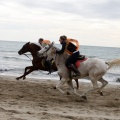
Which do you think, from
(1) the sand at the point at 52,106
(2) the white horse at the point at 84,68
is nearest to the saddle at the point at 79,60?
(2) the white horse at the point at 84,68

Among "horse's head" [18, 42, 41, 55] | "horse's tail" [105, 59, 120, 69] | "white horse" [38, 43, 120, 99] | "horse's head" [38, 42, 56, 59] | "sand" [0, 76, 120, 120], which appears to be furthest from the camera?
"horse's head" [18, 42, 41, 55]

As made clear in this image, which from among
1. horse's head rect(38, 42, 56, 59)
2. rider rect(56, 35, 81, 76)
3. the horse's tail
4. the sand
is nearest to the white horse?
horse's head rect(38, 42, 56, 59)

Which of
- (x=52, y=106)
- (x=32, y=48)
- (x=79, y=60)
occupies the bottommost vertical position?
(x=52, y=106)

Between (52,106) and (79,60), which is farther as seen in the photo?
(79,60)

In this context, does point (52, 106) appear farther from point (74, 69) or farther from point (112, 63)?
point (112, 63)

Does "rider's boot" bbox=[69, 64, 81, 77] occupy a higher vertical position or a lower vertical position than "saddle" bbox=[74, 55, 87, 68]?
lower

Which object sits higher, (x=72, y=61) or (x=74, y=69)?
(x=72, y=61)

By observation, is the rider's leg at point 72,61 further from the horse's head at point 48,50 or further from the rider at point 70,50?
the horse's head at point 48,50

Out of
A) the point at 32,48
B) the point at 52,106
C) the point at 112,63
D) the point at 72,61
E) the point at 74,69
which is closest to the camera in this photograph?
the point at 52,106

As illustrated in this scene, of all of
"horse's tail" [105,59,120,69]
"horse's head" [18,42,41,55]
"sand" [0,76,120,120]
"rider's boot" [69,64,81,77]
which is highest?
"horse's head" [18,42,41,55]

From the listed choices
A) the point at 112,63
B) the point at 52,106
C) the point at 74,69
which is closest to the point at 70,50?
the point at 74,69

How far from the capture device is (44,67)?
14453 millimetres

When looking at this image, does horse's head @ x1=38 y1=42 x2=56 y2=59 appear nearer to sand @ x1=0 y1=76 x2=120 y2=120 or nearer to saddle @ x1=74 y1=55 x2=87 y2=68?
saddle @ x1=74 y1=55 x2=87 y2=68

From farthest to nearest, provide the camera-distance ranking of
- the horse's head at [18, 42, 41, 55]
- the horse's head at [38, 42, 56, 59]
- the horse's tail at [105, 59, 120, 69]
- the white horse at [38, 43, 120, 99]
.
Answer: the horse's head at [18, 42, 41, 55], the horse's tail at [105, 59, 120, 69], the horse's head at [38, 42, 56, 59], the white horse at [38, 43, 120, 99]
